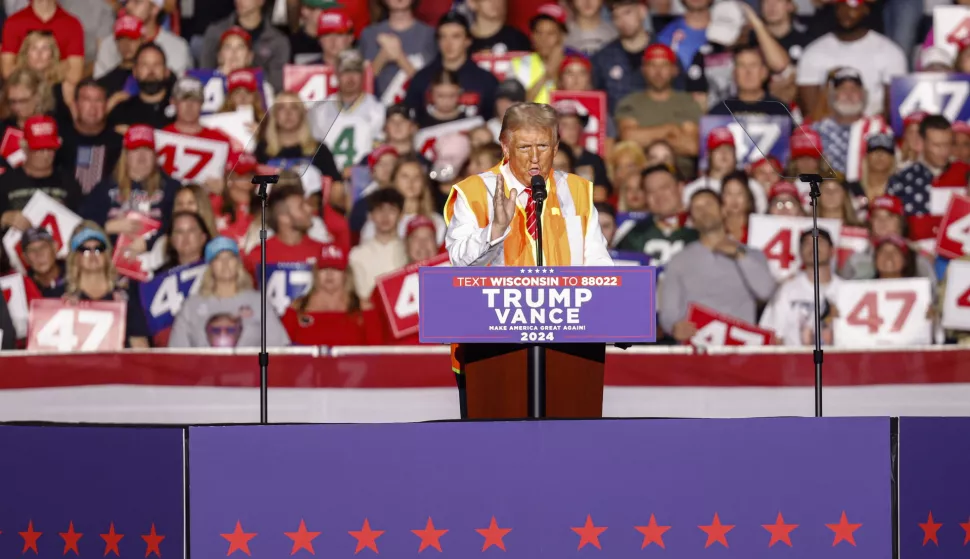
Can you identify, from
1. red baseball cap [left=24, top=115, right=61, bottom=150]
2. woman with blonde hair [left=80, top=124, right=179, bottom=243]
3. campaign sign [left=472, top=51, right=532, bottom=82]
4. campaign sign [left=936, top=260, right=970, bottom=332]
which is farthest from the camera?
campaign sign [left=472, top=51, right=532, bottom=82]

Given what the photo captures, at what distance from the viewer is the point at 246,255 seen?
895 centimetres

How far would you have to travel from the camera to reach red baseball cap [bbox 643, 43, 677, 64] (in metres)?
9.30

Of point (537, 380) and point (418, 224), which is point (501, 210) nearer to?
point (537, 380)

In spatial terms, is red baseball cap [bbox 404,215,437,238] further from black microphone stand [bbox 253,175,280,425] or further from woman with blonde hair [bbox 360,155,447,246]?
black microphone stand [bbox 253,175,280,425]

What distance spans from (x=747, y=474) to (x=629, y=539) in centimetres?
37

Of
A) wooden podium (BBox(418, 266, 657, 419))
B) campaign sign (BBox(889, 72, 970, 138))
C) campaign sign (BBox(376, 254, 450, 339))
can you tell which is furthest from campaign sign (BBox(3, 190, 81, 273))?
wooden podium (BBox(418, 266, 657, 419))

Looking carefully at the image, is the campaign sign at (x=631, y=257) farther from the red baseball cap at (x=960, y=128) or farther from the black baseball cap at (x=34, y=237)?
the black baseball cap at (x=34, y=237)

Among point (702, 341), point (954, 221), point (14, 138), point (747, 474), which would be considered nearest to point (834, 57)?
point (954, 221)

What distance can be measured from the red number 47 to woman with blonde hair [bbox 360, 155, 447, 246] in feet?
8.16

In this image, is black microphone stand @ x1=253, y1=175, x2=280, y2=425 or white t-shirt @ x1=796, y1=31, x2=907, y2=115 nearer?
black microphone stand @ x1=253, y1=175, x2=280, y2=425

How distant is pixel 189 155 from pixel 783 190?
11.8 ft

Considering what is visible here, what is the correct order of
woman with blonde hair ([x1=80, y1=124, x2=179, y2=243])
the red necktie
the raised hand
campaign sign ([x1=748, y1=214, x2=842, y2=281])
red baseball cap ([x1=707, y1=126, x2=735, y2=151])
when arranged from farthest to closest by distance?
woman with blonde hair ([x1=80, y1=124, x2=179, y2=243]), red baseball cap ([x1=707, y1=126, x2=735, y2=151]), campaign sign ([x1=748, y1=214, x2=842, y2=281]), the red necktie, the raised hand

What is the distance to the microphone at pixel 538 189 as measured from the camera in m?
4.33

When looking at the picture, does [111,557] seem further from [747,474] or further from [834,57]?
[834,57]
